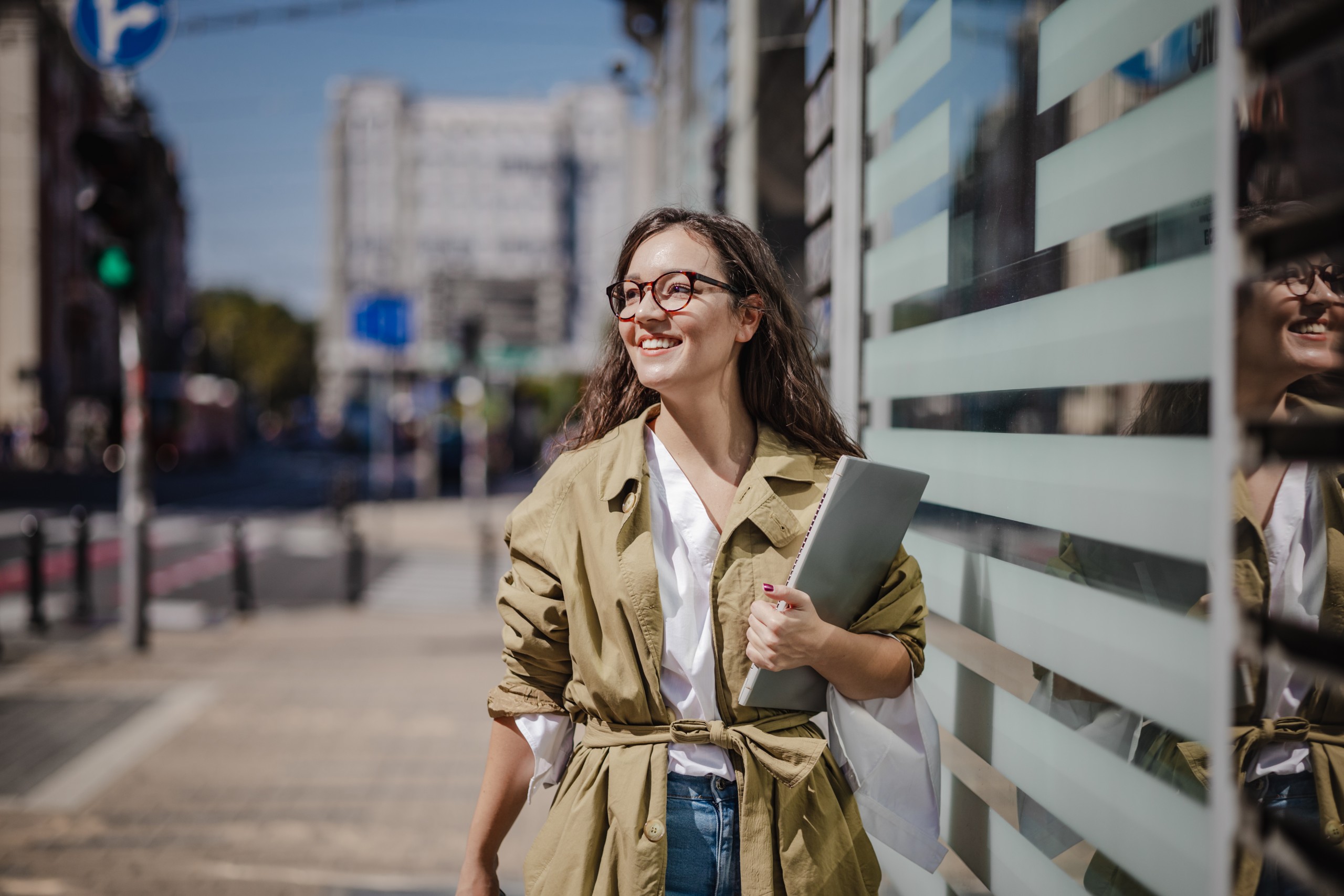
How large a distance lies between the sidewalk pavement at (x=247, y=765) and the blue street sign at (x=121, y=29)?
4.19m

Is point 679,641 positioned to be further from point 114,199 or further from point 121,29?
point 114,199

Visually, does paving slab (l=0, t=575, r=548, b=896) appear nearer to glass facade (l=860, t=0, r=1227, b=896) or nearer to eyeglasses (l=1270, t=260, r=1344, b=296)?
glass facade (l=860, t=0, r=1227, b=896)

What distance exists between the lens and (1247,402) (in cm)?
152

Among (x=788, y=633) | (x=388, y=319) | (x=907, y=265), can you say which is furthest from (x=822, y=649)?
(x=388, y=319)

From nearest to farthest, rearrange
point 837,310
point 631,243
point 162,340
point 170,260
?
point 631,243
point 837,310
point 162,340
point 170,260

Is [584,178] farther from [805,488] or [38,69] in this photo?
[805,488]

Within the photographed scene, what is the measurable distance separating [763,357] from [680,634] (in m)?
0.59

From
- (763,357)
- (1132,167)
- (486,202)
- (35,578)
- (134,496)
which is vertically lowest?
(35,578)

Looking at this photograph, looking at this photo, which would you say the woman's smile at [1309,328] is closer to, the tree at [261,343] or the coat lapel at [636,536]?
the coat lapel at [636,536]

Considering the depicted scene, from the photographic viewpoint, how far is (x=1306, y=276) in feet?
4.80

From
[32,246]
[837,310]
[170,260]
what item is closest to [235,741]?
[837,310]

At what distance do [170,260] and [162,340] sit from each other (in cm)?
1074

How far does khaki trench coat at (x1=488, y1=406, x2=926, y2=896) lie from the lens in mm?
1665

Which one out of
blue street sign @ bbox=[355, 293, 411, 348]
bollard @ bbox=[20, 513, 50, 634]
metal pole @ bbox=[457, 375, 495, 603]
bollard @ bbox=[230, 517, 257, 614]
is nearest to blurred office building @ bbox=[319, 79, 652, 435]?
metal pole @ bbox=[457, 375, 495, 603]
